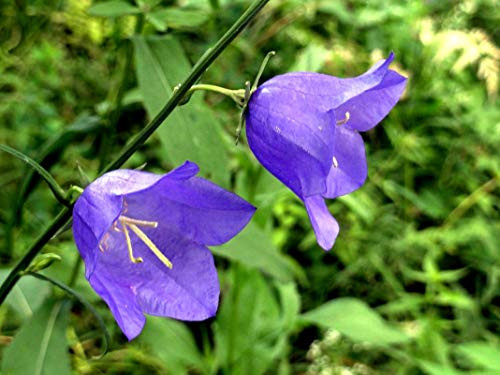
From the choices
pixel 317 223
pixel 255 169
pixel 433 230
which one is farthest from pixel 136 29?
pixel 433 230

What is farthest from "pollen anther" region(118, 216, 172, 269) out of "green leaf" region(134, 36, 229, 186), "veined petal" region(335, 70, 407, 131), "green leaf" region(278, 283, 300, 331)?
"green leaf" region(278, 283, 300, 331)

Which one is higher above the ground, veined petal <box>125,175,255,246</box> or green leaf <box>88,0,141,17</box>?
green leaf <box>88,0,141,17</box>

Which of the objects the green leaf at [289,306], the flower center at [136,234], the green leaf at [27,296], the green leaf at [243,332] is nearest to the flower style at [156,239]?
the flower center at [136,234]

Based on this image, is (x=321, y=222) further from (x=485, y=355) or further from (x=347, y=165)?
(x=485, y=355)

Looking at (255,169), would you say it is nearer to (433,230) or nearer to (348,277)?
(348,277)

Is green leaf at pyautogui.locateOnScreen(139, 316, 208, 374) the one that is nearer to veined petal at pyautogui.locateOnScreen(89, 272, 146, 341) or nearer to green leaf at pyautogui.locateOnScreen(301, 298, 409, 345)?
green leaf at pyautogui.locateOnScreen(301, 298, 409, 345)

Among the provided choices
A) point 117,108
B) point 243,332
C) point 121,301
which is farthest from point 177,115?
point 243,332

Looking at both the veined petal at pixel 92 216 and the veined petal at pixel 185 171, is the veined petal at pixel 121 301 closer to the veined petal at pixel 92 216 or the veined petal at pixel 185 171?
the veined petal at pixel 92 216
